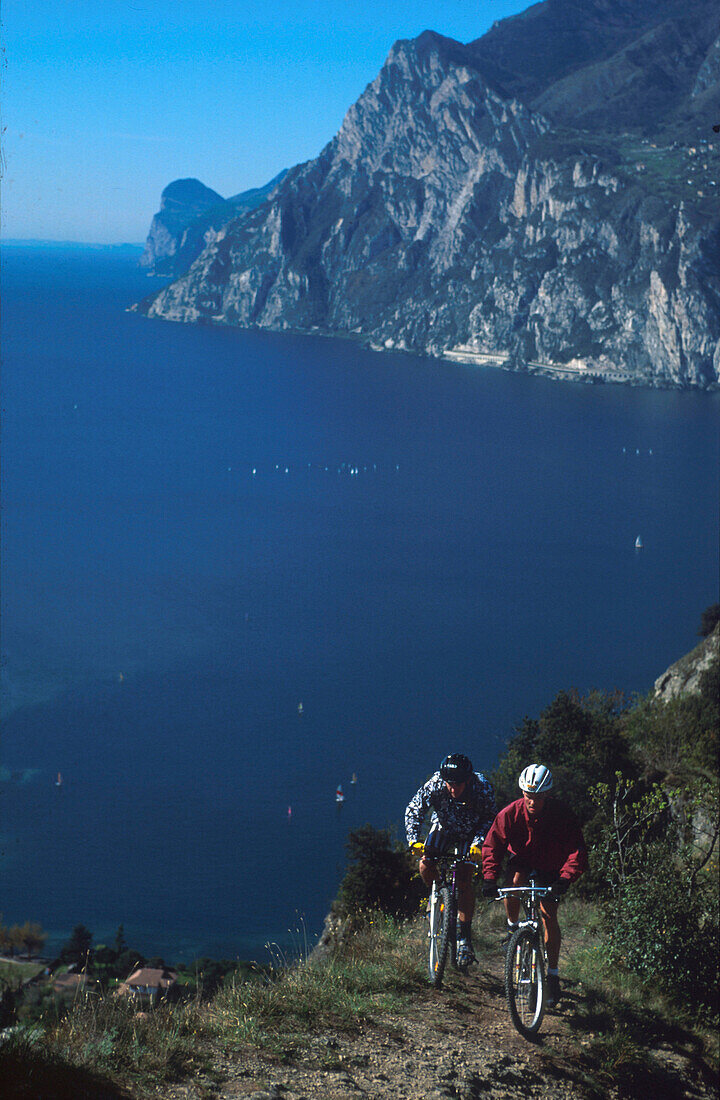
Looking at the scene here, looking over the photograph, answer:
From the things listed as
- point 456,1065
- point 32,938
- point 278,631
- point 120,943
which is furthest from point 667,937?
point 278,631

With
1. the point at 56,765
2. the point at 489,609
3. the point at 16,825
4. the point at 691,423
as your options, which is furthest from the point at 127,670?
the point at 691,423

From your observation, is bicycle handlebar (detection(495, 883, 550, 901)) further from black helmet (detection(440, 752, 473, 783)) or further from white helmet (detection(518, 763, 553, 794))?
black helmet (detection(440, 752, 473, 783))

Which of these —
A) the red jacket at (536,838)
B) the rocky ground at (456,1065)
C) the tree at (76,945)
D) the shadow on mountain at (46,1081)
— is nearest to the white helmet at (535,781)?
the red jacket at (536,838)

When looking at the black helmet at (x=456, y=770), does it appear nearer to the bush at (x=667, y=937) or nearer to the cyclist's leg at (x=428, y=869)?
the cyclist's leg at (x=428, y=869)

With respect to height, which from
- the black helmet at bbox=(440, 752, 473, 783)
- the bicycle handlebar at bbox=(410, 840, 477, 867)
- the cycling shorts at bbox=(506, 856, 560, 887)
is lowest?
the bicycle handlebar at bbox=(410, 840, 477, 867)

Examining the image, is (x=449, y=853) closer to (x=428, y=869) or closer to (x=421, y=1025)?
(x=428, y=869)

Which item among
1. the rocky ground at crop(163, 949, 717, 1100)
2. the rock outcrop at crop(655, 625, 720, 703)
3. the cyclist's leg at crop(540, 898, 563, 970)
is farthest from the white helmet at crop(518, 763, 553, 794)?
the rock outcrop at crop(655, 625, 720, 703)
